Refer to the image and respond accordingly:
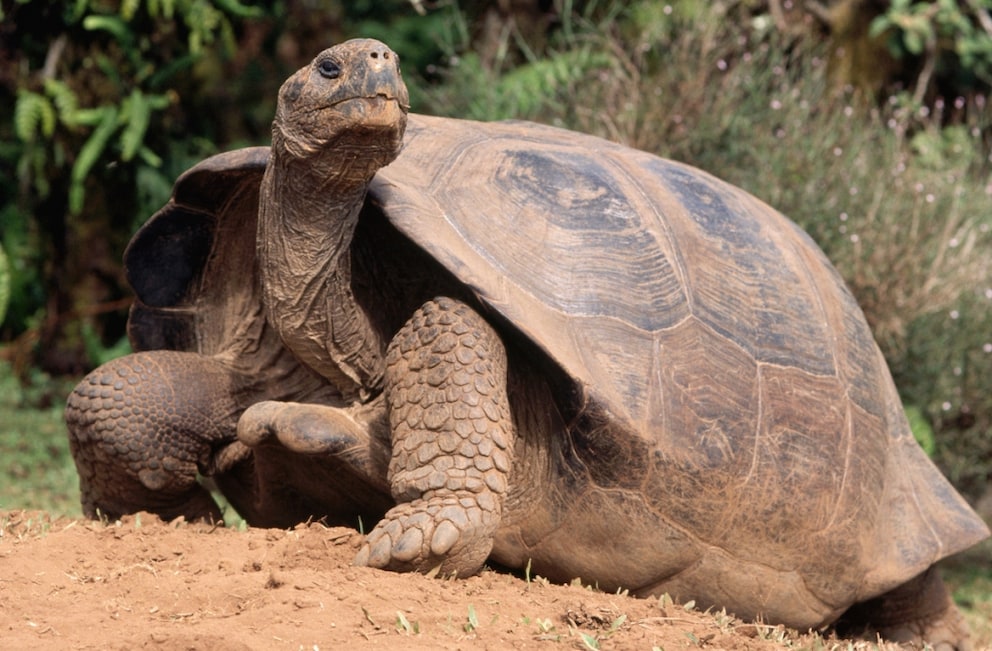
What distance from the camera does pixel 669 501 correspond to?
3.17m

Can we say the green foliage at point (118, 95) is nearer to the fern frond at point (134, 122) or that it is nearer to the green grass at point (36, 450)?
the fern frond at point (134, 122)

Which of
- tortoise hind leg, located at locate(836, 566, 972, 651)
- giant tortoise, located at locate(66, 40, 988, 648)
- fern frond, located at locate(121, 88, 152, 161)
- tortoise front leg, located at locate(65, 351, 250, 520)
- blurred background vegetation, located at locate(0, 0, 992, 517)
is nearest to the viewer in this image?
giant tortoise, located at locate(66, 40, 988, 648)

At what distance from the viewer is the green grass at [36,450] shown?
5762mm

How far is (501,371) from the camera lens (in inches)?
118

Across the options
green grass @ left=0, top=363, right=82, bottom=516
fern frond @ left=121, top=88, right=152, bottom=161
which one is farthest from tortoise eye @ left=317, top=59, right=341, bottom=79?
fern frond @ left=121, top=88, right=152, bottom=161

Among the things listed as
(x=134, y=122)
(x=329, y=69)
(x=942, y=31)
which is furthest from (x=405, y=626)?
(x=942, y=31)

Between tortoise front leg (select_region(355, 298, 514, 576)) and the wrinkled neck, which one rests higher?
the wrinkled neck

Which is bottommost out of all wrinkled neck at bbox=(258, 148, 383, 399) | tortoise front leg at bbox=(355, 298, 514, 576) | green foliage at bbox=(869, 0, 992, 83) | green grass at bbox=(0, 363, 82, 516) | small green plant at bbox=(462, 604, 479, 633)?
green grass at bbox=(0, 363, 82, 516)

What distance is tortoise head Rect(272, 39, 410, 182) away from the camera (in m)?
2.72

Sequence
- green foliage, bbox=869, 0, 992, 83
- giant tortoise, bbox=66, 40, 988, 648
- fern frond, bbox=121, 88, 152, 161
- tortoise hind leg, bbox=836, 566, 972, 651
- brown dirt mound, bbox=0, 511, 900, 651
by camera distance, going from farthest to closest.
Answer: green foliage, bbox=869, 0, 992, 83
fern frond, bbox=121, 88, 152, 161
tortoise hind leg, bbox=836, 566, 972, 651
giant tortoise, bbox=66, 40, 988, 648
brown dirt mound, bbox=0, 511, 900, 651

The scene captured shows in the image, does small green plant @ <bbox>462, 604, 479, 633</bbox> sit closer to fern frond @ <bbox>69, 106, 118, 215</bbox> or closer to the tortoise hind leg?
the tortoise hind leg

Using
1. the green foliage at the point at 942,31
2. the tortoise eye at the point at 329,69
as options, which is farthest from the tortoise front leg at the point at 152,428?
the green foliage at the point at 942,31

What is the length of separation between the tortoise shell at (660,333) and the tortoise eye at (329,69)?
412 millimetres

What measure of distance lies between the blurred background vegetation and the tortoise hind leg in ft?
6.02
